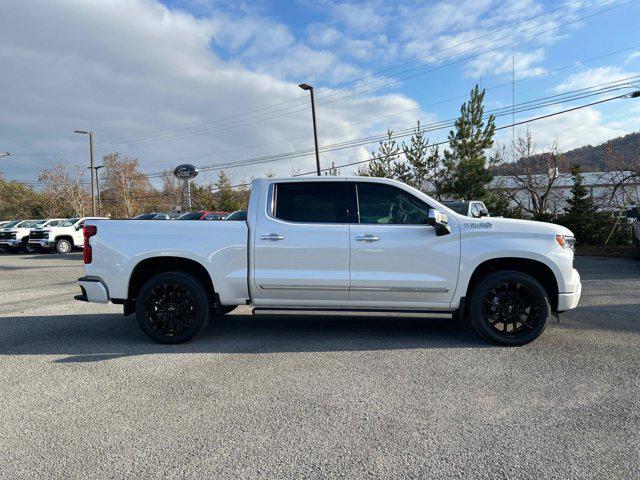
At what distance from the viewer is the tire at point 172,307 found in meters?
5.17

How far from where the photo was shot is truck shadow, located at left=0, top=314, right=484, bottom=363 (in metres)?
5.07

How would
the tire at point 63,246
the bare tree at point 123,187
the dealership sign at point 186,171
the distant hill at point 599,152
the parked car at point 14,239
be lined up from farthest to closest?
1. the bare tree at point 123,187
2. the dealership sign at point 186,171
3. the parked car at point 14,239
4. the distant hill at point 599,152
5. the tire at point 63,246

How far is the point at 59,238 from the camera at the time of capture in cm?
2130

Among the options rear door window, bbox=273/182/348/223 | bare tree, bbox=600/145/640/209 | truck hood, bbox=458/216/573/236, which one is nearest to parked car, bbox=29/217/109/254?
rear door window, bbox=273/182/348/223

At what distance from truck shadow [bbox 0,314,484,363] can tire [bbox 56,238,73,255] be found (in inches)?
642

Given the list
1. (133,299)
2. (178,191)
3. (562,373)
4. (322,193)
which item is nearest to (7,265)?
(133,299)

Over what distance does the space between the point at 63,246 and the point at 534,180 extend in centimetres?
2360

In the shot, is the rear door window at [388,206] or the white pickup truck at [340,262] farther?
the rear door window at [388,206]

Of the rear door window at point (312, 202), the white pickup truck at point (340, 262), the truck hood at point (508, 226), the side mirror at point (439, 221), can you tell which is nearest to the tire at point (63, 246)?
the white pickup truck at point (340, 262)

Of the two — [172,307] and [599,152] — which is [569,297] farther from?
[599,152]

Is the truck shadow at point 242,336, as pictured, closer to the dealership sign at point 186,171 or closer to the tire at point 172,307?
the tire at point 172,307

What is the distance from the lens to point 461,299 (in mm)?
5004

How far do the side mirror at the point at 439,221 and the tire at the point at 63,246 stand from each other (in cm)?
2129

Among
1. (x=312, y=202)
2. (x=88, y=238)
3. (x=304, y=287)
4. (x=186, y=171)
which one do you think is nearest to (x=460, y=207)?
(x=312, y=202)
